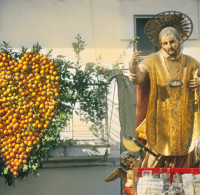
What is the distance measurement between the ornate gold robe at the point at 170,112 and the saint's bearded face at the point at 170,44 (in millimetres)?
102

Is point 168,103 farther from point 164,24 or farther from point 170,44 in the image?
point 164,24

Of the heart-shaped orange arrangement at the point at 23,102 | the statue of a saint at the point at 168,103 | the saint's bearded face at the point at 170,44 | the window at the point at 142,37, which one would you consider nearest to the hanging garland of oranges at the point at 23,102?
the heart-shaped orange arrangement at the point at 23,102

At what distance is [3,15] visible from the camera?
10.2 metres

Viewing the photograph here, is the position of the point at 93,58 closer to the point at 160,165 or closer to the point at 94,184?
the point at 94,184

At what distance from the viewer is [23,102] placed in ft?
26.6

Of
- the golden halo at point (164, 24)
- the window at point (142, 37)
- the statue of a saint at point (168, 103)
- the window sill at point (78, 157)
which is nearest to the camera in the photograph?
the statue of a saint at point (168, 103)

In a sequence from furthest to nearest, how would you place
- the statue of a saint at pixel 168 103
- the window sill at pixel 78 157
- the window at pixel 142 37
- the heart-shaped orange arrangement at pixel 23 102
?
the window at pixel 142 37
the window sill at pixel 78 157
the heart-shaped orange arrangement at pixel 23 102
the statue of a saint at pixel 168 103

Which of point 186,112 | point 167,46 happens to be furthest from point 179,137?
point 167,46

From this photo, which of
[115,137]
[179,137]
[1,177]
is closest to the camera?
[179,137]

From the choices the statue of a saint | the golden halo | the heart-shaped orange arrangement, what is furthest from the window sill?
the golden halo

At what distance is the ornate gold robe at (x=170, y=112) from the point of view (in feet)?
24.6

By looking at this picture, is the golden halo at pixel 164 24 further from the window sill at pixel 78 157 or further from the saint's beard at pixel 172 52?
the window sill at pixel 78 157

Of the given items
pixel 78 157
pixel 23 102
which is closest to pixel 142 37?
pixel 78 157

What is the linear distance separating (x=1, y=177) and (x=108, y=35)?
2.67 meters
